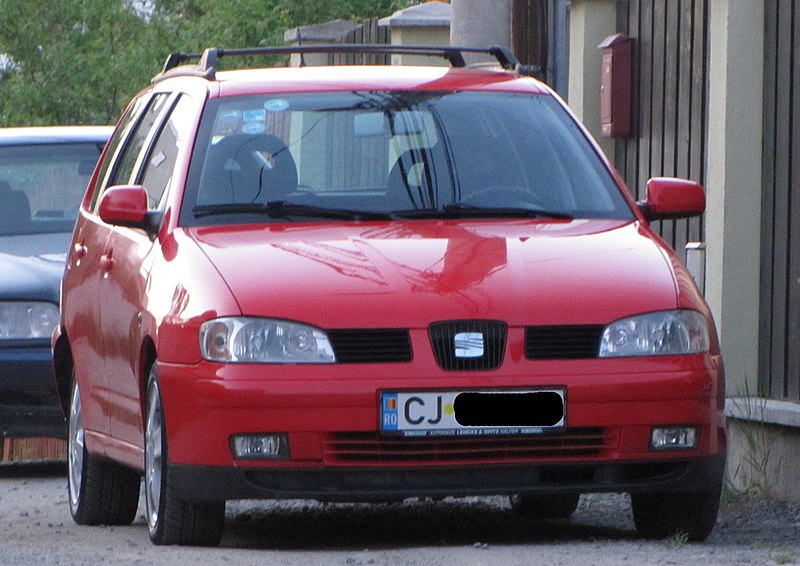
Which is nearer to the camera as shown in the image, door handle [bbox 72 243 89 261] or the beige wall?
door handle [bbox 72 243 89 261]

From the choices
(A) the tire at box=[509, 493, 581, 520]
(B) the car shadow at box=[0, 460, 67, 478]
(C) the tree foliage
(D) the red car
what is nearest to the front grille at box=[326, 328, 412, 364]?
(D) the red car

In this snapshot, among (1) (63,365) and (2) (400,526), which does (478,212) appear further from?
(1) (63,365)

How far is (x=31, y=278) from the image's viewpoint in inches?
435

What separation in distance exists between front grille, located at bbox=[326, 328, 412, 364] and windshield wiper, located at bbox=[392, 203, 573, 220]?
913 millimetres

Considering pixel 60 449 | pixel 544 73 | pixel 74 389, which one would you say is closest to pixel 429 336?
pixel 74 389

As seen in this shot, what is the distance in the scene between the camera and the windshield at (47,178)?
12.1m

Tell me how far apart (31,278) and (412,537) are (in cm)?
428

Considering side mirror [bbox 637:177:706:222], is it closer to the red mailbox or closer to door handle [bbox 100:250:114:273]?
door handle [bbox 100:250:114:273]

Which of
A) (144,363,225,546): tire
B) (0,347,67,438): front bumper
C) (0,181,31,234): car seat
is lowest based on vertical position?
(0,347,67,438): front bumper

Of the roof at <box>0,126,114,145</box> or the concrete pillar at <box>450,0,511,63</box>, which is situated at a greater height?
the concrete pillar at <box>450,0,511,63</box>

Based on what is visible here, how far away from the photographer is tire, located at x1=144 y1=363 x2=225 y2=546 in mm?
A: 6664

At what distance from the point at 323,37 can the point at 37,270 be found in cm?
739

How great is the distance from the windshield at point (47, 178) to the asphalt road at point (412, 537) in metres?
2.64

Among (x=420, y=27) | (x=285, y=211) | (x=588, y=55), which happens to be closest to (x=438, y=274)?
(x=285, y=211)
